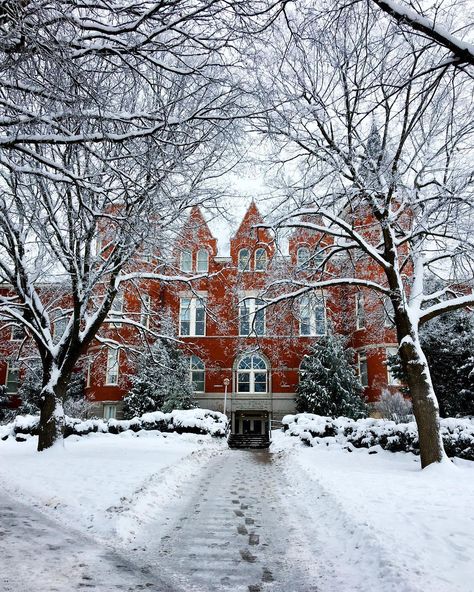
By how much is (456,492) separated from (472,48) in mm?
6605

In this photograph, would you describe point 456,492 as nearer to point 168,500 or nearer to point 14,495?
point 168,500

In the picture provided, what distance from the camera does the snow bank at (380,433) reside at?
12.8m

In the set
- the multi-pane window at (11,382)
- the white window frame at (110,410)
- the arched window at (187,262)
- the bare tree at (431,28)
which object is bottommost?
the white window frame at (110,410)

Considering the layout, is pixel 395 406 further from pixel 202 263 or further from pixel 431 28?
pixel 431 28

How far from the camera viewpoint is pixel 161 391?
86.4 ft

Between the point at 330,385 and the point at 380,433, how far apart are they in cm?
956

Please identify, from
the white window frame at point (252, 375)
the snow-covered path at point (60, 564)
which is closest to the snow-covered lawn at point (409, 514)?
the snow-covered path at point (60, 564)

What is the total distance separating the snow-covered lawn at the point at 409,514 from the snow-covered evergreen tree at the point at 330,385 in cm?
1283

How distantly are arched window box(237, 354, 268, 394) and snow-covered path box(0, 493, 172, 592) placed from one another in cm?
2539

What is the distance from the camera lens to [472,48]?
13.1ft

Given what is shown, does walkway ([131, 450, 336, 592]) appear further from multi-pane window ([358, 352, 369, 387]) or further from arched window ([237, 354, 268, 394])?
arched window ([237, 354, 268, 394])

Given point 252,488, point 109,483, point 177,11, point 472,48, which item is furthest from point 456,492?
point 177,11

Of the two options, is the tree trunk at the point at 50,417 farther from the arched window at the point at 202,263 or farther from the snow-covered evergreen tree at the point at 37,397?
the arched window at the point at 202,263

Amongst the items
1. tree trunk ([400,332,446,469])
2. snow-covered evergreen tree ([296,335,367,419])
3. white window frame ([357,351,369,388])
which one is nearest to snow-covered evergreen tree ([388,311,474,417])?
snow-covered evergreen tree ([296,335,367,419])
